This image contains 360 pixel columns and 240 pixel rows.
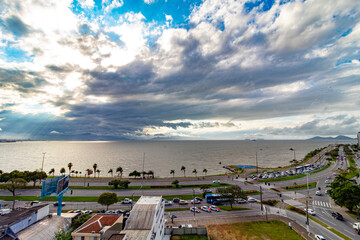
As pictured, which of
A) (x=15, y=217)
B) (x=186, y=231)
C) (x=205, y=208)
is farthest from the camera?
(x=205, y=208)

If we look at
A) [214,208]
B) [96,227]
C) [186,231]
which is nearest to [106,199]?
[96,227]

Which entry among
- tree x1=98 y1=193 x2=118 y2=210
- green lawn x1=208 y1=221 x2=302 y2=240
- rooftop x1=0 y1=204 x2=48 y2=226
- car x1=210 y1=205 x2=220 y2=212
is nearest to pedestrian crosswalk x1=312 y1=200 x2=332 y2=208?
Answer: green lawn x1=208 y1=221 x2=302 y2=240

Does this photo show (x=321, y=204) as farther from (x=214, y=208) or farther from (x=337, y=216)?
(x=214, y=208)

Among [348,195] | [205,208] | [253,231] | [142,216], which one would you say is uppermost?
[142,216]

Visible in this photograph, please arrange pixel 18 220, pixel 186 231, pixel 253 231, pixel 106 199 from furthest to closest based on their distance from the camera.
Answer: pixel 106 199
pixel 253 231
pixel 186 231
pixel 18 220

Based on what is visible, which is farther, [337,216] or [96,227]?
[337,216]

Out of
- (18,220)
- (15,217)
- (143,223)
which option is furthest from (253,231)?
(15,217)

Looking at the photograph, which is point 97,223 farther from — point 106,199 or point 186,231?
point 186,231

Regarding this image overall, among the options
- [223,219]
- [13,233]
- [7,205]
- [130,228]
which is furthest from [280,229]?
[7,205]

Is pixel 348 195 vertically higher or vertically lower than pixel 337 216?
higher
